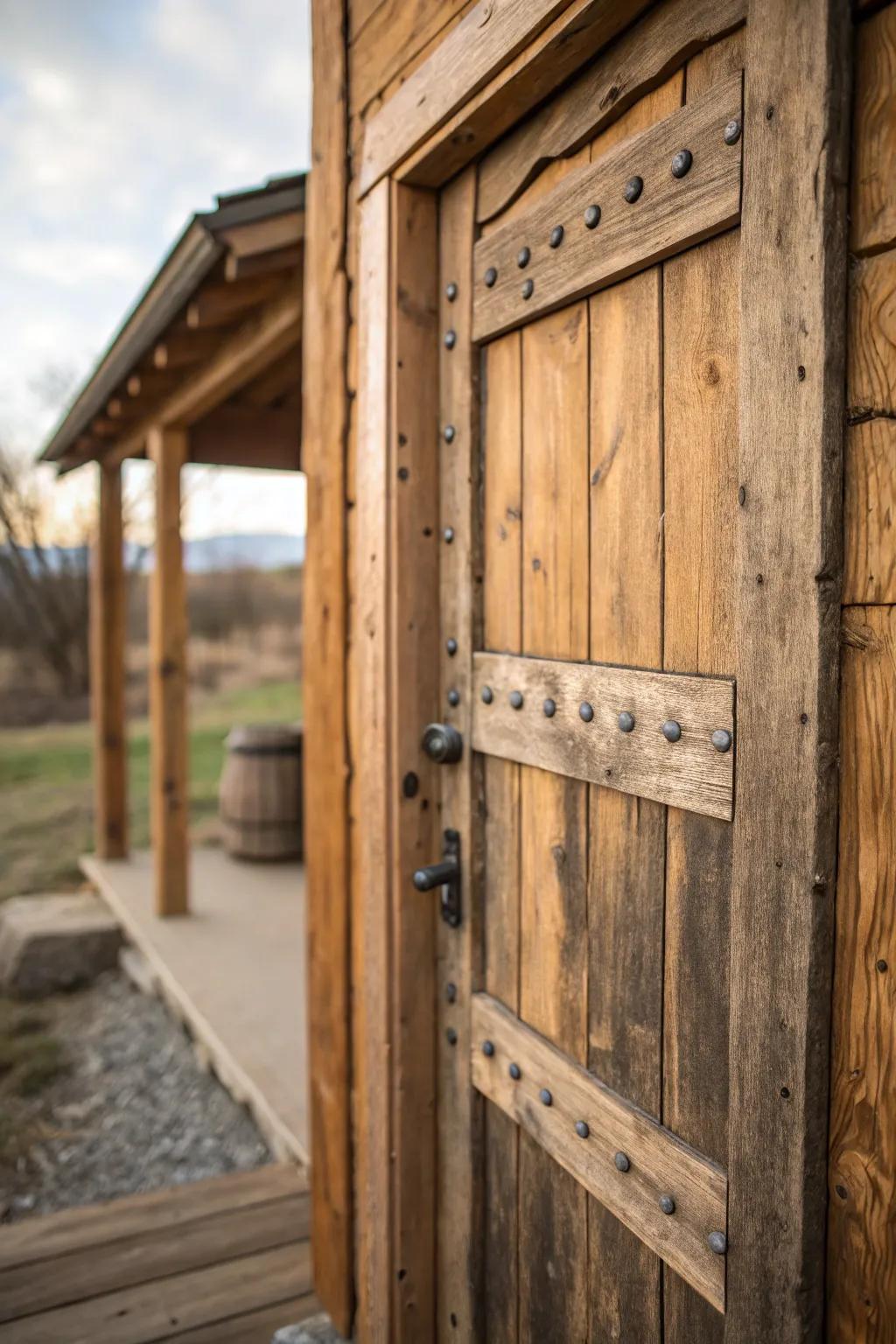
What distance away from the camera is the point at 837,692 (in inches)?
31.8

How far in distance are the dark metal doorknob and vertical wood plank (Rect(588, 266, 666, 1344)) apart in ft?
1.10

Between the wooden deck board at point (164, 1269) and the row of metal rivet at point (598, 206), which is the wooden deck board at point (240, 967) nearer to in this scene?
the wooden deck board at point (164, 1269)

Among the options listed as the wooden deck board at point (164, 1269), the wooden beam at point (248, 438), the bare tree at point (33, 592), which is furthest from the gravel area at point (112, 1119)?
the bare tree at point (33, 592)

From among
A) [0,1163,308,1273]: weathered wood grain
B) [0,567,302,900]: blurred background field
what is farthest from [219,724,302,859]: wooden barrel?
[0,1163,308,1273]: weathered wood grain

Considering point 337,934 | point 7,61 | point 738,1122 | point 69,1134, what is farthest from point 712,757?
point 7,61

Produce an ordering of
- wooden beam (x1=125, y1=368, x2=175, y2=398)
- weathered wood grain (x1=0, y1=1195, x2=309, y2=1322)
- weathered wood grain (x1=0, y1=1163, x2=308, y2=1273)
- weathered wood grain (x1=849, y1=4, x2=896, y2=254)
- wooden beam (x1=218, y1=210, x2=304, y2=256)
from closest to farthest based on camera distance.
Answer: weathered wood grain (x1=849, y1=4, x2=896, y2=254), weathered wood grain (x1=0, y1=1195, x2=309, y2=1322), weathered wood grain (x1=0, y1=1163, x2=308, y2=1273), wooden beam (x1=218, y1=210, x2=304, y2=256), wooden beam (x1=125, y1=368, x2=175, y2=398)

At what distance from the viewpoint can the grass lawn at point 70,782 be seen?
254 inches

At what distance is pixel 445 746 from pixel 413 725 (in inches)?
3.9

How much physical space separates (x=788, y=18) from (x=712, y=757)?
70 centimetres

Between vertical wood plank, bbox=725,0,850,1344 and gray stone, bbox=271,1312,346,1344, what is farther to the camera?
gray stone, bbox=271,1312,346,1344

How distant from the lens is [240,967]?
157 inches

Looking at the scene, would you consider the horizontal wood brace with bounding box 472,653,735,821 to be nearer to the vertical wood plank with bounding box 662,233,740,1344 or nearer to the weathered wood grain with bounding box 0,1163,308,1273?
the vertical wood plank with bounding box 662,233,740,1344

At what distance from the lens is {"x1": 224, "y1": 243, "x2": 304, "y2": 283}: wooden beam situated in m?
2.66

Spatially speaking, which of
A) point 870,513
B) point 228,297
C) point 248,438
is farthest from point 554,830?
point 248,438
